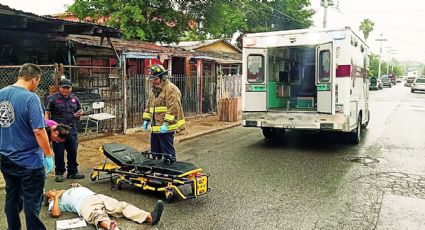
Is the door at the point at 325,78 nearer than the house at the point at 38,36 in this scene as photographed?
Yes

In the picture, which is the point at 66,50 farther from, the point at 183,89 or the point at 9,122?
the point at 9,122

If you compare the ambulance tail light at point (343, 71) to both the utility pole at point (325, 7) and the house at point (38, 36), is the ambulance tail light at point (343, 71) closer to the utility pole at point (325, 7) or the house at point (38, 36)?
the house at point (38, 36)

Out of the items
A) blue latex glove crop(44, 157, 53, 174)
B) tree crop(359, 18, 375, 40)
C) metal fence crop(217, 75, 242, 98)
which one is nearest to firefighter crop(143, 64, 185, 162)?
blue latex glove crop(44, 157, 53, 174)

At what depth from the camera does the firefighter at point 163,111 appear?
6449mm

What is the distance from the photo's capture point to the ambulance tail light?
881 cm

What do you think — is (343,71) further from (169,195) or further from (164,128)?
(169,195)

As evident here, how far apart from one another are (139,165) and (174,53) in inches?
333

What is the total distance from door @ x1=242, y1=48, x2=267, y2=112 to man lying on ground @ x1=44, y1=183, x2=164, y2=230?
5.60m

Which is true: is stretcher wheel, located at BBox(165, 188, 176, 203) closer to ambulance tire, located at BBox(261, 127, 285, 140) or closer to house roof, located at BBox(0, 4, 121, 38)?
ambulance tire, located at BBox(261, 127, 285, 140)

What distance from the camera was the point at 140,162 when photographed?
618 centimetres

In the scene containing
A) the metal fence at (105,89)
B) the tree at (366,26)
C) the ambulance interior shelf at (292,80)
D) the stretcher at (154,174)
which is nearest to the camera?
the stretcher at (154,174)

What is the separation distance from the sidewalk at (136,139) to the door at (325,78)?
4033mm

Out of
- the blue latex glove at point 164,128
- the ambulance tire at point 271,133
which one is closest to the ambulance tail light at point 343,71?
the ambulance tire at point 271,133

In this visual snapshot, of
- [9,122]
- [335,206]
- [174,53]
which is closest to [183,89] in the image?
A: [174,53]
